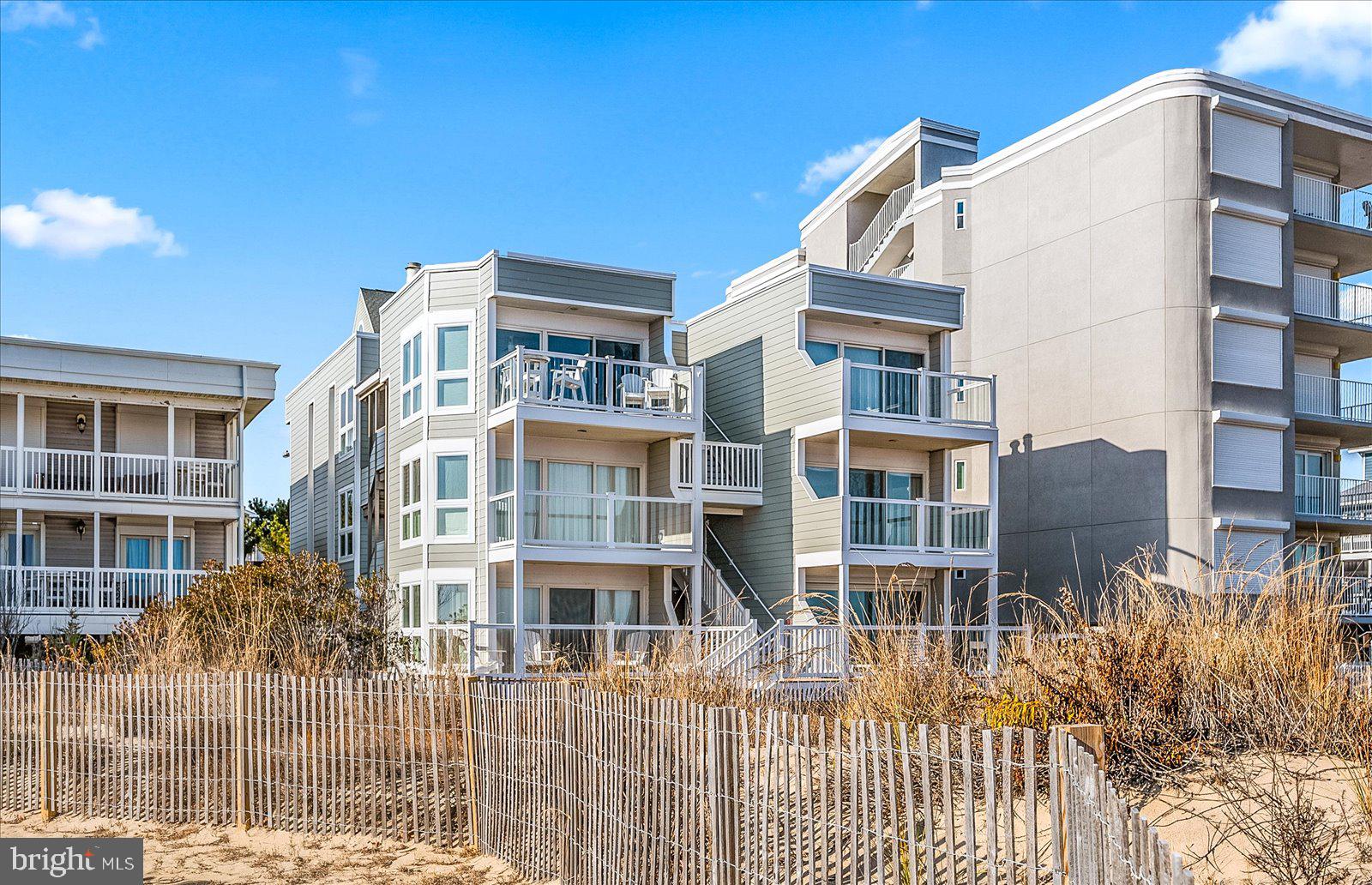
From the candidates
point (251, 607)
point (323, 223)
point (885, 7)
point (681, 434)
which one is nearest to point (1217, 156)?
point (885, 7)

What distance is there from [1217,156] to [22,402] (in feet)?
89.6

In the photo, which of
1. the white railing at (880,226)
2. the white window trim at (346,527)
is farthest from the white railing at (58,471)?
the white railing at (880,226)

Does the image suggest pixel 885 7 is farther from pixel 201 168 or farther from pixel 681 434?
pixel 201 168

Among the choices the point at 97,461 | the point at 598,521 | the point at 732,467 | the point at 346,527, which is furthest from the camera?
the point at 346,527

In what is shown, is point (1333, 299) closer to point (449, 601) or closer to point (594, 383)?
point (594, 383)

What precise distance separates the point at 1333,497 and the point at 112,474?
29898 mm

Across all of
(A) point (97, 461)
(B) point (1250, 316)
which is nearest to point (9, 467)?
(A) point (97, 461)

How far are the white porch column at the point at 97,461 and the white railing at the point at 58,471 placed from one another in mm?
90

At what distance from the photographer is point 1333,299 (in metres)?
32.2

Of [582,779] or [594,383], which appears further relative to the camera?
[594,383]

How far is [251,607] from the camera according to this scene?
17.6 meters

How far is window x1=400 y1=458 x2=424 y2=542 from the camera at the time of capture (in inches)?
1009

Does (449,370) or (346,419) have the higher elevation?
(449,370)

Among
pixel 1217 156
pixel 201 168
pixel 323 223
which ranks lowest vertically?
pixel 323 223
